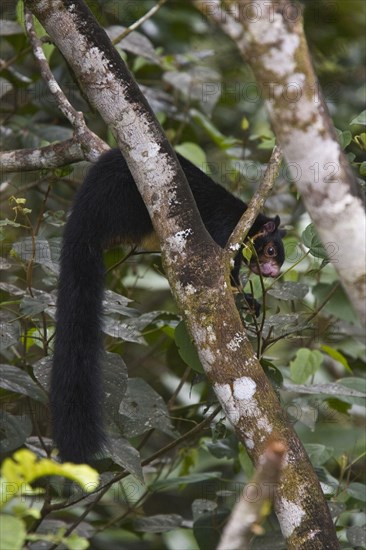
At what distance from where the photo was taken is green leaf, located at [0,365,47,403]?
251 cm

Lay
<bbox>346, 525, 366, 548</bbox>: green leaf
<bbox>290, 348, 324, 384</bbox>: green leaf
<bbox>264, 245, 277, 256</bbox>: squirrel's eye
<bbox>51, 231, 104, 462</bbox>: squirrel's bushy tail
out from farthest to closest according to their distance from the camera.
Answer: <bbox>264, 245, 277, 256</bbox>: squirrel's eye → <bbox>290, 348, 324, 384</bbox>: green leaf → <bbox>346, 525, 366, 548</bbox>: green leaf → <bbox>51, 231, 104, 462</bbox>: squirrel's bushy tail

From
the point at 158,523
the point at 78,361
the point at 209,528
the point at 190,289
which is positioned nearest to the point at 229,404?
the point at 190,289

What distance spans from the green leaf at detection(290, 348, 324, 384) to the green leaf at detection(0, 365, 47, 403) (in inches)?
33.5

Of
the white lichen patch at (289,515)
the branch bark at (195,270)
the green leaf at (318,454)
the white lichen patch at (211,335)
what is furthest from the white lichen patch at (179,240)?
the green leaf at (318,454)

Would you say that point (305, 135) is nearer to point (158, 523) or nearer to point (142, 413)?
point (142, 413)

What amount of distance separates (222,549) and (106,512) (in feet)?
9.55

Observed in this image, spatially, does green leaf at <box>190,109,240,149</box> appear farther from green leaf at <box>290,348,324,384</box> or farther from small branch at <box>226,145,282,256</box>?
small branch at <box>226,145,282,256</box>

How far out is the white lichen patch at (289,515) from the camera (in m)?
1.75

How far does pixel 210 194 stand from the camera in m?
3.33

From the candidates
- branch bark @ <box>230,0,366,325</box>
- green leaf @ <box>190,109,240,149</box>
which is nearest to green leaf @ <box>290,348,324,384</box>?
green leaf @ <box>190,109,240,149</box>

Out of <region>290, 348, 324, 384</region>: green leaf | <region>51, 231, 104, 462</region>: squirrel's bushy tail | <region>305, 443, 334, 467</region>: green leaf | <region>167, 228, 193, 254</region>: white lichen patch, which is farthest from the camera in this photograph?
<region>290, 348, 324, 384</region>: green leaf

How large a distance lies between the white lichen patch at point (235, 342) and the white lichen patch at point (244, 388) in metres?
0.07

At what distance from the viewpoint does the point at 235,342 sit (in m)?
1.88

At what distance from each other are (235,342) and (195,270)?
208 millimetres
